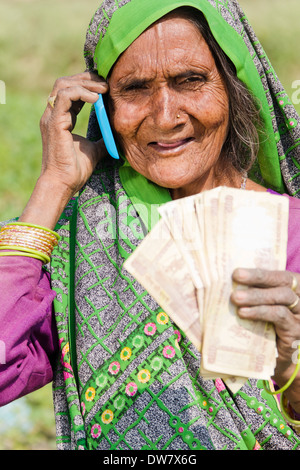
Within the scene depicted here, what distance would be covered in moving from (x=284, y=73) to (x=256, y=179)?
767 cm

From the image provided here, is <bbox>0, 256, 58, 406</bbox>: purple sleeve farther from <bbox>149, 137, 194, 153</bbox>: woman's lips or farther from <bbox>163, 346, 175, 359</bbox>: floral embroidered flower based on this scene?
<bbox>149, 137, 194, 153</bbox>: woman's lips

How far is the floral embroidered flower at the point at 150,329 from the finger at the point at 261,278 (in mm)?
750

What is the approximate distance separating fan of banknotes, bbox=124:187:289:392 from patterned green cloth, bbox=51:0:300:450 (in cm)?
51

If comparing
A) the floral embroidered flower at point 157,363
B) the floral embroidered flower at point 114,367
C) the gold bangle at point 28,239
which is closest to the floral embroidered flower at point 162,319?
Answer: the floral embroidered flower at point 157,363

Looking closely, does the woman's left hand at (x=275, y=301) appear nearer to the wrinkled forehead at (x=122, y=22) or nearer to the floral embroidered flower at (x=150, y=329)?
the floral embroidered flower at (x=150, y=329)

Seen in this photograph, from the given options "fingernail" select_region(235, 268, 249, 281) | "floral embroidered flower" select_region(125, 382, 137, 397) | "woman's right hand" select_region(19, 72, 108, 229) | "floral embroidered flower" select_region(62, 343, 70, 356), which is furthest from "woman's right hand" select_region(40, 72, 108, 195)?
"fingernail" select_region(235, 268, 249, 281)

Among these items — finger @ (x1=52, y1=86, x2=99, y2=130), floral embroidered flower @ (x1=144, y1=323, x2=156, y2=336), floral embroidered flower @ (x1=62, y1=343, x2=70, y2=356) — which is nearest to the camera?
floral embroidered flower @ (x1=144, y1=323, x2=156, y2=336)

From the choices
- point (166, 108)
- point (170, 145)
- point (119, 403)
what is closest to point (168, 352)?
point (119, 403)

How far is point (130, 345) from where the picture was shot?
2.85m

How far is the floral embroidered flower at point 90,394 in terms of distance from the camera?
9.38ft

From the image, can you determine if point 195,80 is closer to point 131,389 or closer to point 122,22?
point 122,22

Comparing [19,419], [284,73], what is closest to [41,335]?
[19,419]

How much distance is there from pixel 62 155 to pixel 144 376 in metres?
1.02

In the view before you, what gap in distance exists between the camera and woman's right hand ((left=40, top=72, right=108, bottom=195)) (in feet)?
10.1
